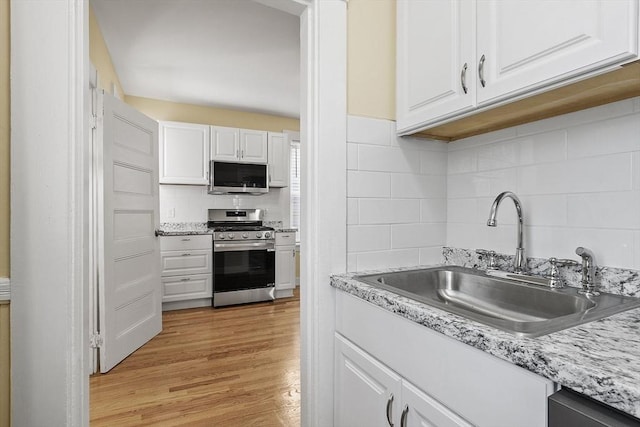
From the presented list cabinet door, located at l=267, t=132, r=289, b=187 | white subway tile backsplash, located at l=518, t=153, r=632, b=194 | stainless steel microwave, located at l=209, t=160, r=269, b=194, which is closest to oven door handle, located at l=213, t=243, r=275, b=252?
stainless steel microwave, located at l=209, t=160, r=269, b=194

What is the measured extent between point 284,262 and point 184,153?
1.87 m

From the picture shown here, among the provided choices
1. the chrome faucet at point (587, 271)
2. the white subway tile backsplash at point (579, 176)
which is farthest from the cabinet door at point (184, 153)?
the chrome faucet at point (587, 271)

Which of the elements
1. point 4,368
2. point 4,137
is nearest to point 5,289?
point 4,368

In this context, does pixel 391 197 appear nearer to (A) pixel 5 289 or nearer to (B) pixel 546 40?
(B) pixel 546 40

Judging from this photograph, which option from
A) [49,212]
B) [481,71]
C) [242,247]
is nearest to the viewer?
[49,212]

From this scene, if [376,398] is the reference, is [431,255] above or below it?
above

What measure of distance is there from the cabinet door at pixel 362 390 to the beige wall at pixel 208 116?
4.09 meters

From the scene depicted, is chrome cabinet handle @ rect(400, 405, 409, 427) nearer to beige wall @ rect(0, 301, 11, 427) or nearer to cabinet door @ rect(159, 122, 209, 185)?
beige wall @ rect(0, 301, 11, 427)

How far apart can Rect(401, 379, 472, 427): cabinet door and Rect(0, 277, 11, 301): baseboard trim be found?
119cm

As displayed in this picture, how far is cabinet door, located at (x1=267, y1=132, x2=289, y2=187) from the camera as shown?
179 inches

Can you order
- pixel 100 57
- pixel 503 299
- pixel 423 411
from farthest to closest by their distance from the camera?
pixel 100 57 → pixel 503 299 → pixel 423 411

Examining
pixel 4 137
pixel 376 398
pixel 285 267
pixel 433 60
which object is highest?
pixel 433 60

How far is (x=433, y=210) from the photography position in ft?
5.34

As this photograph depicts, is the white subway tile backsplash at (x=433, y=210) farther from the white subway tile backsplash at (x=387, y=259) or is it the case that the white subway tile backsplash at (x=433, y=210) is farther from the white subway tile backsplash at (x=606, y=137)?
the white subway tile backsplash at (x=606, y=137)
